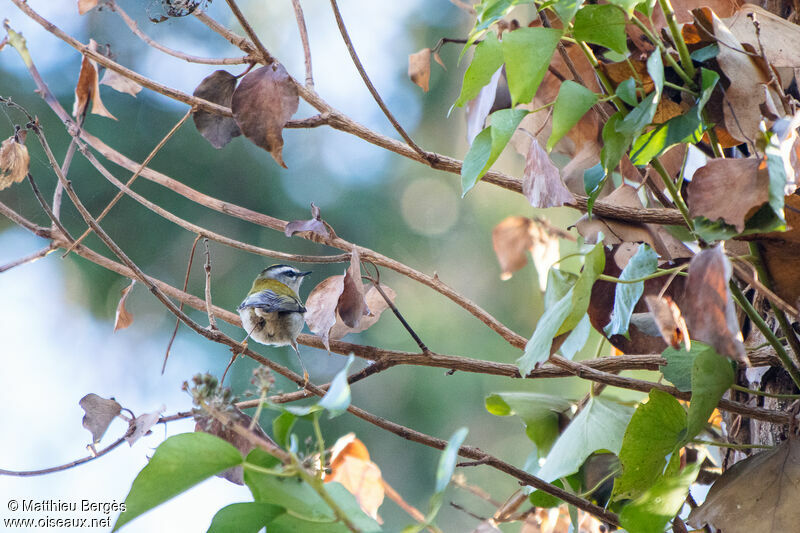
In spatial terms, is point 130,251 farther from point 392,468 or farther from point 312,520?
point 312,520

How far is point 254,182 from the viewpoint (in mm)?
2762

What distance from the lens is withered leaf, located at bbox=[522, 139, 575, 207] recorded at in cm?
51

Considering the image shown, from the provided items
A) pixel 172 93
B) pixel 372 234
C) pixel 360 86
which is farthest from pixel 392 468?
pixel 172 93

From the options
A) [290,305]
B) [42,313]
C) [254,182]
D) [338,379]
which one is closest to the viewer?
[338,379]

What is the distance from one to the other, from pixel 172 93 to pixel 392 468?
2314mm

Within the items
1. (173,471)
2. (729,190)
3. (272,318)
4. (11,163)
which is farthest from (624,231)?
(272,318)

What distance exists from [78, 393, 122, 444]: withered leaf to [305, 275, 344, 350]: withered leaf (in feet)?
0.65

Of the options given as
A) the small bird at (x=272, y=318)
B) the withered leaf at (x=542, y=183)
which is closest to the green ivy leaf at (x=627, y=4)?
the withered leaf at (x=542, y=183)

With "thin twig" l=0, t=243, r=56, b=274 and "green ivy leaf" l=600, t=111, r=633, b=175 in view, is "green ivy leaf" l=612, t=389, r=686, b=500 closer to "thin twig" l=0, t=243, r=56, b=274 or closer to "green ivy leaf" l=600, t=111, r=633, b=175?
"green ivy leaf" l=600, t=111, r=633, b=175

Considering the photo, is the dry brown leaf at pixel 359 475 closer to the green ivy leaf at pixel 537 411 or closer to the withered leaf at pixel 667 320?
the green ivy leaf at pixel 537 411

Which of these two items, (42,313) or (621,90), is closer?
(621,90)

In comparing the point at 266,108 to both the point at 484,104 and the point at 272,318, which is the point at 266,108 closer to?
the point at 484,104

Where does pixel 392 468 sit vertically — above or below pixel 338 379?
below

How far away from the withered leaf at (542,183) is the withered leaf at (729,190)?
95 millimetres
